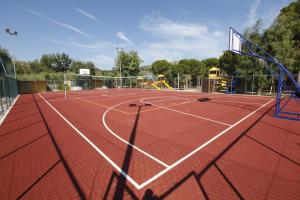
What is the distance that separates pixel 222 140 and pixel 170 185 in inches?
146

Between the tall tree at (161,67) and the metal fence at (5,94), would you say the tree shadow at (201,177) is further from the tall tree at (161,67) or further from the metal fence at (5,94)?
the tall tree at (161,67)

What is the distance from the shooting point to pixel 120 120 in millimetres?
10078

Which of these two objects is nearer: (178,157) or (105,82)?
(178,157)

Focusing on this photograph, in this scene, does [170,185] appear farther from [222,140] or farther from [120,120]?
[120,120]

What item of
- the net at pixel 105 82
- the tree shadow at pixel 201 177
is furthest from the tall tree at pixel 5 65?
the tree shadow at pixel 201 177

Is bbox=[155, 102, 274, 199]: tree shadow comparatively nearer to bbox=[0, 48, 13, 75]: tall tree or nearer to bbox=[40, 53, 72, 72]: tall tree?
bbox=[0, 48, 13, 75]: tall tree

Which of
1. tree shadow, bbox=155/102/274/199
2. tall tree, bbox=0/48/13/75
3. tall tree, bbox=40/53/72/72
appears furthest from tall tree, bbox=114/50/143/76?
tree shadow, bbox=155/102/274/199

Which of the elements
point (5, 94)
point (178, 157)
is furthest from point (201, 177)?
point (5, 94)

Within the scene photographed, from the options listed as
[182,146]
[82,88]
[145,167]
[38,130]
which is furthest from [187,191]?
[82,88]

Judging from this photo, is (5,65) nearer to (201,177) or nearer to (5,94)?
(5,94)

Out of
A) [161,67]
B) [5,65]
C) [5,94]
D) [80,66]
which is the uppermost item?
[80,66]

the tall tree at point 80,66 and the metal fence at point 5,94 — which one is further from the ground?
the tall tree at point 80,66

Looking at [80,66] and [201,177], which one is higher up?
[80,66]

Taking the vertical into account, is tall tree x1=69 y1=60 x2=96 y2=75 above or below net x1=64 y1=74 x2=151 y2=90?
above
